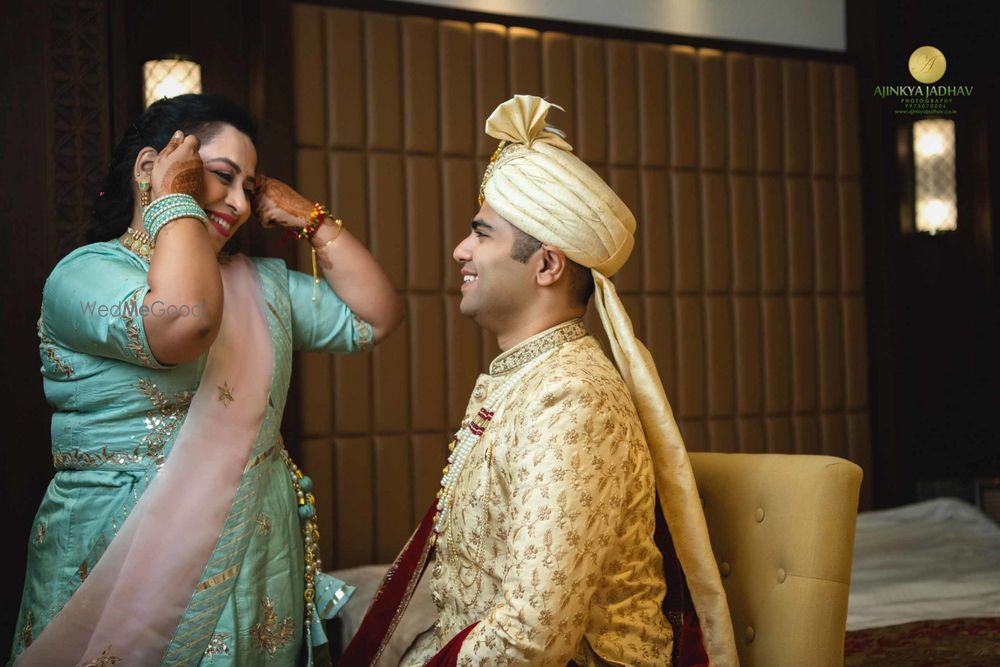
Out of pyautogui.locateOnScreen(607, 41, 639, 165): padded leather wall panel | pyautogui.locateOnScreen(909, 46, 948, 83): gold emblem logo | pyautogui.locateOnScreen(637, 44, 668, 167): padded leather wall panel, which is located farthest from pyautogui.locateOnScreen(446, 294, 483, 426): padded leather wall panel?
pyautogui.locateOnScreen(909, 46, 948, 83): gold emblem logo

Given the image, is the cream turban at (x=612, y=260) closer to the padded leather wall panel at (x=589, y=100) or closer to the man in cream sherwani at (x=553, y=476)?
the man in cream sherwani at (x=553, y=476)

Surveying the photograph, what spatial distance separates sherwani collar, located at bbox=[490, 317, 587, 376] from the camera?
1.67 meters

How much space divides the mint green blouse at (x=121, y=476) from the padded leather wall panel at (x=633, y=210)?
1.46 metres

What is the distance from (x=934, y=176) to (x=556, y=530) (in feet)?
11.8

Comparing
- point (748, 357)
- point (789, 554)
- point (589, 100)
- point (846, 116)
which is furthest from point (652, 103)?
point (789, 554)

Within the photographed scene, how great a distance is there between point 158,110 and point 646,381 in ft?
3.38

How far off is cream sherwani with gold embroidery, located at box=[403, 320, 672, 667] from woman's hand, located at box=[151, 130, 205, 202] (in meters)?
0.62

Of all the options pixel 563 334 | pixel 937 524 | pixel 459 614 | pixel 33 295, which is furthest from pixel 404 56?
pixel 937 524

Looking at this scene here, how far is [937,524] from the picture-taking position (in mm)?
3723

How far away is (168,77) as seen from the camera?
9.80 ft

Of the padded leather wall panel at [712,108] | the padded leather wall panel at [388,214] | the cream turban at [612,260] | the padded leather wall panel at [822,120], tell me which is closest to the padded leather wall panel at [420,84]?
the padded leather wall panel at [388,214]

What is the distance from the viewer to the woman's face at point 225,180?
188 centimetres

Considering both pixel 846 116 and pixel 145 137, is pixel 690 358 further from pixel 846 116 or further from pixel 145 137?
pixel 145 137

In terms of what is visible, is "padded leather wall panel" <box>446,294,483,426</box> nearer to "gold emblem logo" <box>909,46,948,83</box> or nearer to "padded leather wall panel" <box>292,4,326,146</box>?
"padded leather wall panel" <box>292,4,326,146</box>
